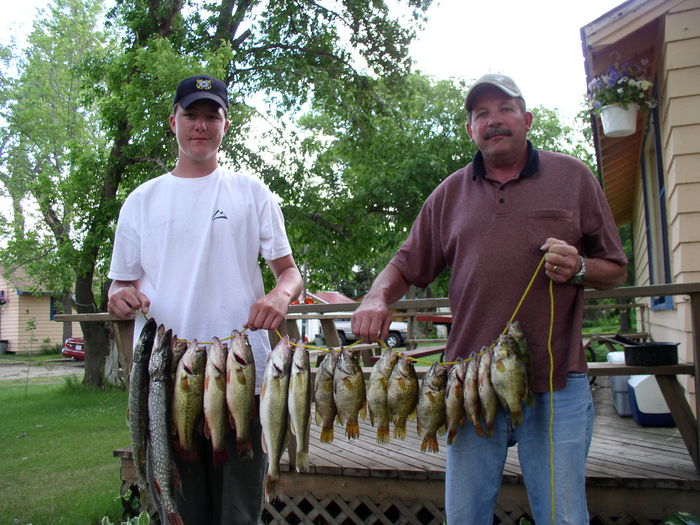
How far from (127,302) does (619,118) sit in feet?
16.6

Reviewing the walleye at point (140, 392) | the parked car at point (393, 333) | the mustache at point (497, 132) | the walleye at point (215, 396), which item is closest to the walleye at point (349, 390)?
the walleye at point (215, 396)

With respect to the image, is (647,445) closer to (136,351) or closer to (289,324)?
(289,324)

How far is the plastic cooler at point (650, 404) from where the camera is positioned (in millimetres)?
4965

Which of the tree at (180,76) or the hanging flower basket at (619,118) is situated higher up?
the tree at (180,76)

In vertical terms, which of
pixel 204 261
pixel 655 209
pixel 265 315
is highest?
pixel 655 209

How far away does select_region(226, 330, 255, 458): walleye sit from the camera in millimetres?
2230

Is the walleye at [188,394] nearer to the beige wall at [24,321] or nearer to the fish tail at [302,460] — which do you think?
the fish tail at [302,460]

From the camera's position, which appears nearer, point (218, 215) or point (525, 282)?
point (525, 282)

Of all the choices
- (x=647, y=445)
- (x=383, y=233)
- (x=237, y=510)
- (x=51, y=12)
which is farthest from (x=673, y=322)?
(x=51, y=12)

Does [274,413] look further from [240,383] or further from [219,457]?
[219,457]

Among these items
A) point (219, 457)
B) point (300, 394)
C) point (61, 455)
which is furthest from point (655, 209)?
point (61, 455)

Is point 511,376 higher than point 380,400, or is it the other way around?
point 511,376

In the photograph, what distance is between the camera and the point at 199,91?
2492 millimetres

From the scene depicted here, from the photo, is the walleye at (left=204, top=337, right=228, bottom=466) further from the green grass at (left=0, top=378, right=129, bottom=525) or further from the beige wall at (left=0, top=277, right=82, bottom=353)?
the beige wall at (left=0, top=277, right=82, bottom=353)
